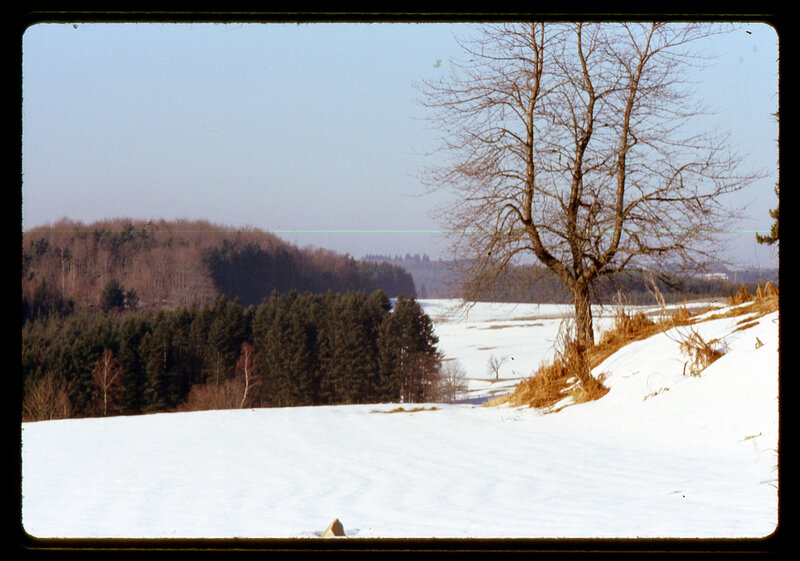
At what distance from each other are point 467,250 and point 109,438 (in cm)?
587

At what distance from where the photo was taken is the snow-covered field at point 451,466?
3.37 meters

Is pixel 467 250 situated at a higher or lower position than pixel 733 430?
higher

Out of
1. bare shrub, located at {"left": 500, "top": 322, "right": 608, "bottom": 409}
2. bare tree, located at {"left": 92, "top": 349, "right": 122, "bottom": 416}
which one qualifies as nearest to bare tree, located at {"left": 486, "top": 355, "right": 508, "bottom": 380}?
bare shrub, located at {"left": 500, "top": 322, "right": 608, "bottom": 409}

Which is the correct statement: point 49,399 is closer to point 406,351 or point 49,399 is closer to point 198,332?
point 198,332

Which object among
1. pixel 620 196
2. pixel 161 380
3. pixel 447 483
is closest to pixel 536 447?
pixel 447 483

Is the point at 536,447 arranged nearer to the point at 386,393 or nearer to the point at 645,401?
the point at 645,401

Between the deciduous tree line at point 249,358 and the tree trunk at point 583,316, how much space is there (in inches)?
86.5

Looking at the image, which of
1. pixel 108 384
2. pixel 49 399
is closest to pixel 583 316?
pixel 108 384

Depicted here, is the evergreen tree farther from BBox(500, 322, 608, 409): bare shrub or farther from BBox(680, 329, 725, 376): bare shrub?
BBox(680, 329, 725, 376): bare shrub

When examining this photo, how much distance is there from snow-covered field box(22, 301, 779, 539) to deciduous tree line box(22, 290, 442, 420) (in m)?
0.32

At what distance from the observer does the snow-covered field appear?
3.37 metres

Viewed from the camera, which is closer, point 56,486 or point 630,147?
point 56,486

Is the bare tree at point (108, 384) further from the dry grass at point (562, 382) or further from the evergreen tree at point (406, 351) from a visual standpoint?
the dry grass at point (562, 382)
